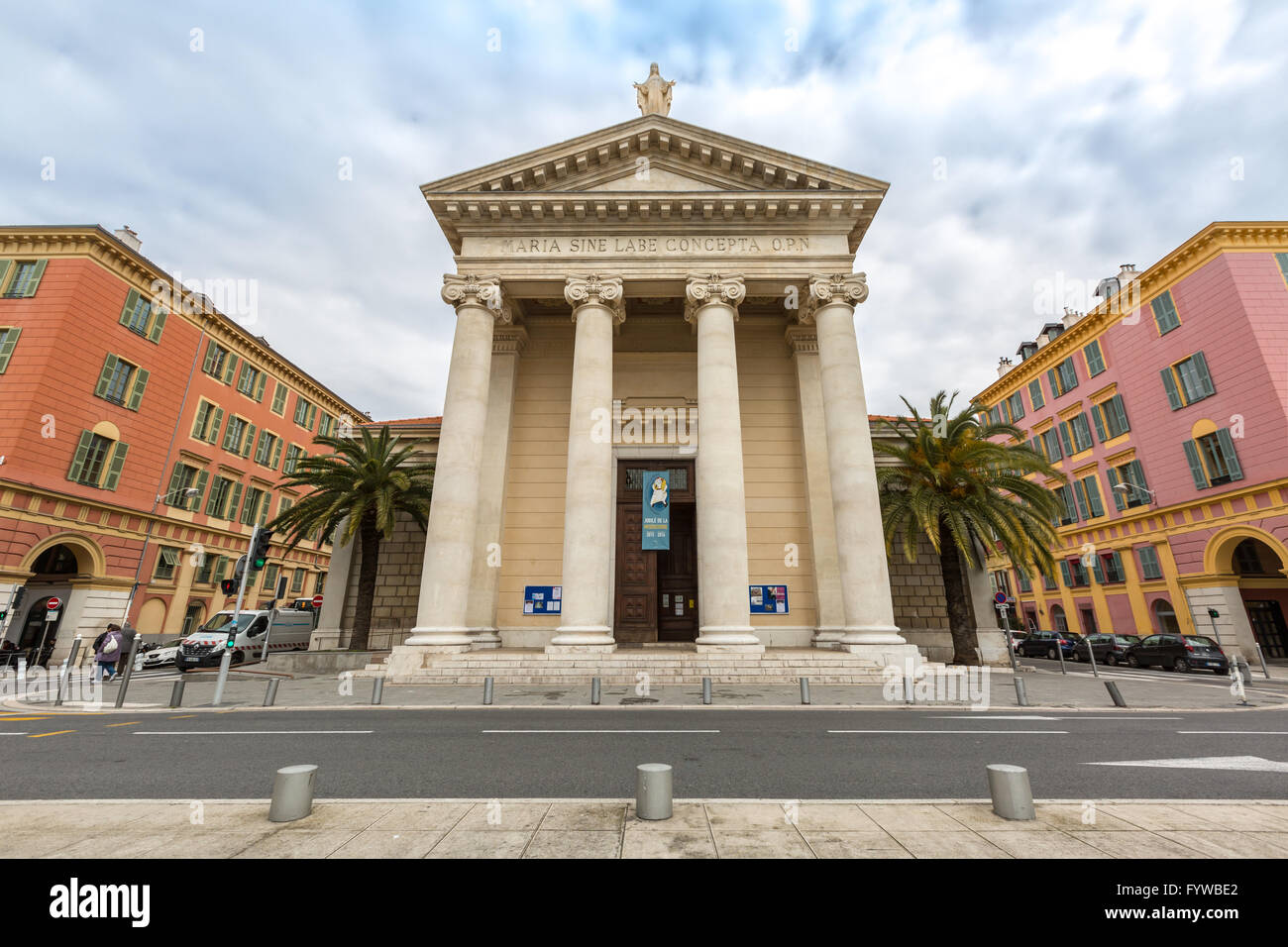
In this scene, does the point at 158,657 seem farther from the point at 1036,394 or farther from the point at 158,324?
the point at 1036,394

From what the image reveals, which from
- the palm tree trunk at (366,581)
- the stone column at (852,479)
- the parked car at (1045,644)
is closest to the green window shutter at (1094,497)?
the parked car at (1045,644)

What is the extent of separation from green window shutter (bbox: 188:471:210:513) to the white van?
8.21 metres

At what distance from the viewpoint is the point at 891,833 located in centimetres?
416

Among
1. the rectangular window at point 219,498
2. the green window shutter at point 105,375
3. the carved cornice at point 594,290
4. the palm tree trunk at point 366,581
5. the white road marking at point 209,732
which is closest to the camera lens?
the white road marking at point 209,732

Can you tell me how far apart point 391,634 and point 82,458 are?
16.8 metres

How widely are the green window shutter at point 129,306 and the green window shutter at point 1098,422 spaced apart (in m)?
52.7

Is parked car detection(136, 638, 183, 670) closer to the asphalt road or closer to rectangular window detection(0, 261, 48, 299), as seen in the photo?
the asphalt road

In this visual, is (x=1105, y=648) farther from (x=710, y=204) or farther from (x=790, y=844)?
(x=790, y=844)

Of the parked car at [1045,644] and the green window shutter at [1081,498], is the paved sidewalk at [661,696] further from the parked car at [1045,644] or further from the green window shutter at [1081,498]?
the green window shutter at [1081,498]

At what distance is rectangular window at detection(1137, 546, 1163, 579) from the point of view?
29125 millimetres

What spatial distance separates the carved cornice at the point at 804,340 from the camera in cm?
2139
